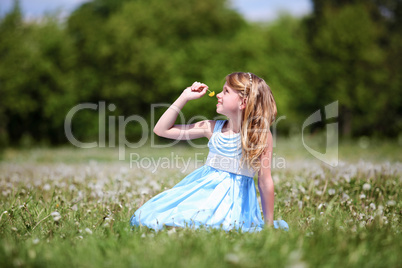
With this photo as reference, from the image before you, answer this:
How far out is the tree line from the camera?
22875 mm

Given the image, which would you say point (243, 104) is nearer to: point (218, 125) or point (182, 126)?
point (218, 125)

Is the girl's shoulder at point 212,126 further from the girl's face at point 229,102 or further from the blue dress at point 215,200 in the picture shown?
the girl's face at point 229,102

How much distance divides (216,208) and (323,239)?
1.19 meters

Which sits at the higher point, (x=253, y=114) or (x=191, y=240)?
(x=253, y=114)

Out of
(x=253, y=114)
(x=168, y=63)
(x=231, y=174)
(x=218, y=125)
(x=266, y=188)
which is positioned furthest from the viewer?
(x=168, y=63)

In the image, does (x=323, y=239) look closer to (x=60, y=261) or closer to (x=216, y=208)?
(x=216, y=208)

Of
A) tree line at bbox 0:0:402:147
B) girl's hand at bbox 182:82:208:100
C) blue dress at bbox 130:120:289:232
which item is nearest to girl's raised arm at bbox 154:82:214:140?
girl's hand at bbox 182:82:208:100

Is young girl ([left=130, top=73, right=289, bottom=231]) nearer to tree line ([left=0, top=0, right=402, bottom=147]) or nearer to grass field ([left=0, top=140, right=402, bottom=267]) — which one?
grass field ([left=0, top=140, right=402, bottom=267])

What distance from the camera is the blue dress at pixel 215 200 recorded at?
3.62 metres

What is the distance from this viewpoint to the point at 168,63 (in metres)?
25.3

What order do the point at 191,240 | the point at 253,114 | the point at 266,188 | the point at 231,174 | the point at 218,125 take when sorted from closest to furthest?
the point at 191,240
the point at 266,188
the point at 253,114
the point at 231,174
the point at 218,125

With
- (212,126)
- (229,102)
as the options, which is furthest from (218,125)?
(229,102)

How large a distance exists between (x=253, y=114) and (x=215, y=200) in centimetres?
95

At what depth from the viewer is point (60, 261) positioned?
2.53m
